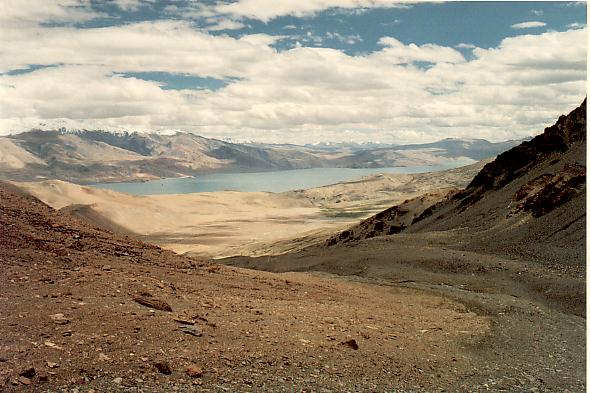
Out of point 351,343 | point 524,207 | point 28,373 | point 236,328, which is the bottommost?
point 351,343

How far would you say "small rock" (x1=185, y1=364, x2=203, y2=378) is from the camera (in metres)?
8.79

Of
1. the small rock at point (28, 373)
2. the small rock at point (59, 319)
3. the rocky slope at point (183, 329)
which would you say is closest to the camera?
the small rock at point (28, 373)

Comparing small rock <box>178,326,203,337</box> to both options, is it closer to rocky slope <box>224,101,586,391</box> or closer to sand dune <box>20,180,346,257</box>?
rocky slope <box>224,101,586,391</box>

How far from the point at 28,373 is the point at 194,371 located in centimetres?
259

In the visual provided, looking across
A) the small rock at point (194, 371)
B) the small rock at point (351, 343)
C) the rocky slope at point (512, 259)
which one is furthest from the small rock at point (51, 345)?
the rocky slope at point (512, 259)

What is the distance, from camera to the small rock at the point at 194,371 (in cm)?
879

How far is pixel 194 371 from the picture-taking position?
8.84 meters

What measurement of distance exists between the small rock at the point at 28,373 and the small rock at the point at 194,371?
2.41m

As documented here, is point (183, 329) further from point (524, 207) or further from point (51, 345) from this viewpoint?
point (524, 207)

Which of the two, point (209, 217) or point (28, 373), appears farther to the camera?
point (209, 217)

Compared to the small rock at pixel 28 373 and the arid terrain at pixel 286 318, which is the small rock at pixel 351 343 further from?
the small rock at pixel 28 373

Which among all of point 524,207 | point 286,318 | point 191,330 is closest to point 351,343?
point 286,318

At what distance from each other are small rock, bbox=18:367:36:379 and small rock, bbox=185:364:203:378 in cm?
241

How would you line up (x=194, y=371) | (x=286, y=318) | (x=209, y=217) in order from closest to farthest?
1. (x=194, y=371)
2. (x=286, y=318)
3. (x=209, y=217)
